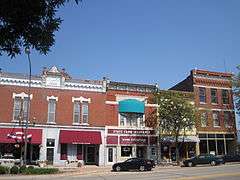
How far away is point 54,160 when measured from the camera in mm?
40250

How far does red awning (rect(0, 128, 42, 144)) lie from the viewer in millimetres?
38156

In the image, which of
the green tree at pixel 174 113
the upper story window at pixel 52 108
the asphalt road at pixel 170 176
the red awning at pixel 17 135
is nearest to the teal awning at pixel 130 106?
the green tree at pixel 174 113

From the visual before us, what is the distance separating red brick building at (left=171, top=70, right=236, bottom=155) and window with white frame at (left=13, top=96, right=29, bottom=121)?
75.2 feet

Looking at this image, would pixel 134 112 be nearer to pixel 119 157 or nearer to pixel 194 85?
pixel 119 157

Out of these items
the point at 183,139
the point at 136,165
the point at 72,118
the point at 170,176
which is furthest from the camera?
the point at 183,139

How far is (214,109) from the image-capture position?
4994 cm

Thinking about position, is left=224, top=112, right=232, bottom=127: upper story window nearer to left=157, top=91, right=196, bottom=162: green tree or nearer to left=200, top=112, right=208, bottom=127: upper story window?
left=200, top=112, right=208, bottom=127: upper story window

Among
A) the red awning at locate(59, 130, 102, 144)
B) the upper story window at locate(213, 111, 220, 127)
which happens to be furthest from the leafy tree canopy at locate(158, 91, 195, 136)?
the red awning at locate(59, 130, 102, 144)

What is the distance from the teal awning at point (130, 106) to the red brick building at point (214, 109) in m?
8.77

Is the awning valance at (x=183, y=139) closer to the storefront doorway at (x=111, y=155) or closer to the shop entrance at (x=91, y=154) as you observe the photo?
the storefront doorway at (x=111, y=155)

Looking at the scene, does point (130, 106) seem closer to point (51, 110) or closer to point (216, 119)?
point (51, 110)

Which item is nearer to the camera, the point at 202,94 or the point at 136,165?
the point at 136,165

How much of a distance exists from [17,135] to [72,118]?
6722 millimetres

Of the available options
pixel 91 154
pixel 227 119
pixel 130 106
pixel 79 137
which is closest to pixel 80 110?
pixel 79 137
